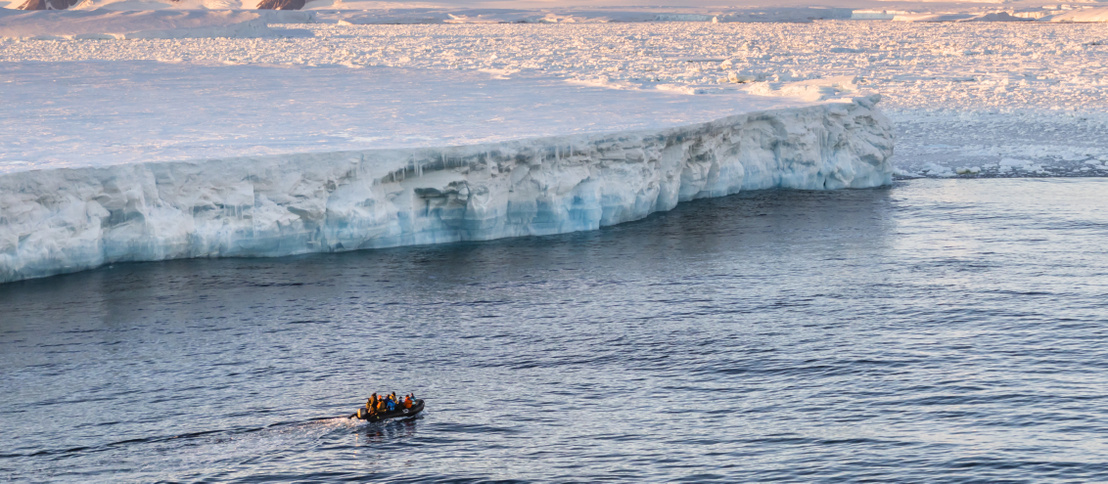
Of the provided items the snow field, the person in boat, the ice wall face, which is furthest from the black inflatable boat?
the snow field

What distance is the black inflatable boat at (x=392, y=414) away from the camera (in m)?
11.4

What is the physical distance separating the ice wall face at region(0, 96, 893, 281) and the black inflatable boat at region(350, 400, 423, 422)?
27.6ft

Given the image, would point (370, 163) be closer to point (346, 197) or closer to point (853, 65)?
point (346, 197)

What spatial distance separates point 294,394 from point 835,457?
5.81m

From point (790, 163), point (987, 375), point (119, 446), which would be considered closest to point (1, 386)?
point (119, 446)

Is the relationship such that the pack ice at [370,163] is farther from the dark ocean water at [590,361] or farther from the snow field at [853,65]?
the snow field at [853,65]

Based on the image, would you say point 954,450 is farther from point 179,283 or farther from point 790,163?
point 790,163

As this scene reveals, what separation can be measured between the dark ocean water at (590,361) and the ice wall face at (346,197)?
47 centimetres

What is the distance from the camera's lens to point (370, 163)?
19859 millimetres

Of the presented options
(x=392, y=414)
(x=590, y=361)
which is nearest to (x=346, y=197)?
(x=590, y=361)

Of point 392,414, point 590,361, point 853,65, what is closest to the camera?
point 392,414

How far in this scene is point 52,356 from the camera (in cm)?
1391

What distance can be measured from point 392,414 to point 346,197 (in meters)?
9.02

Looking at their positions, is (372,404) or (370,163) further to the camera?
(370,163)
